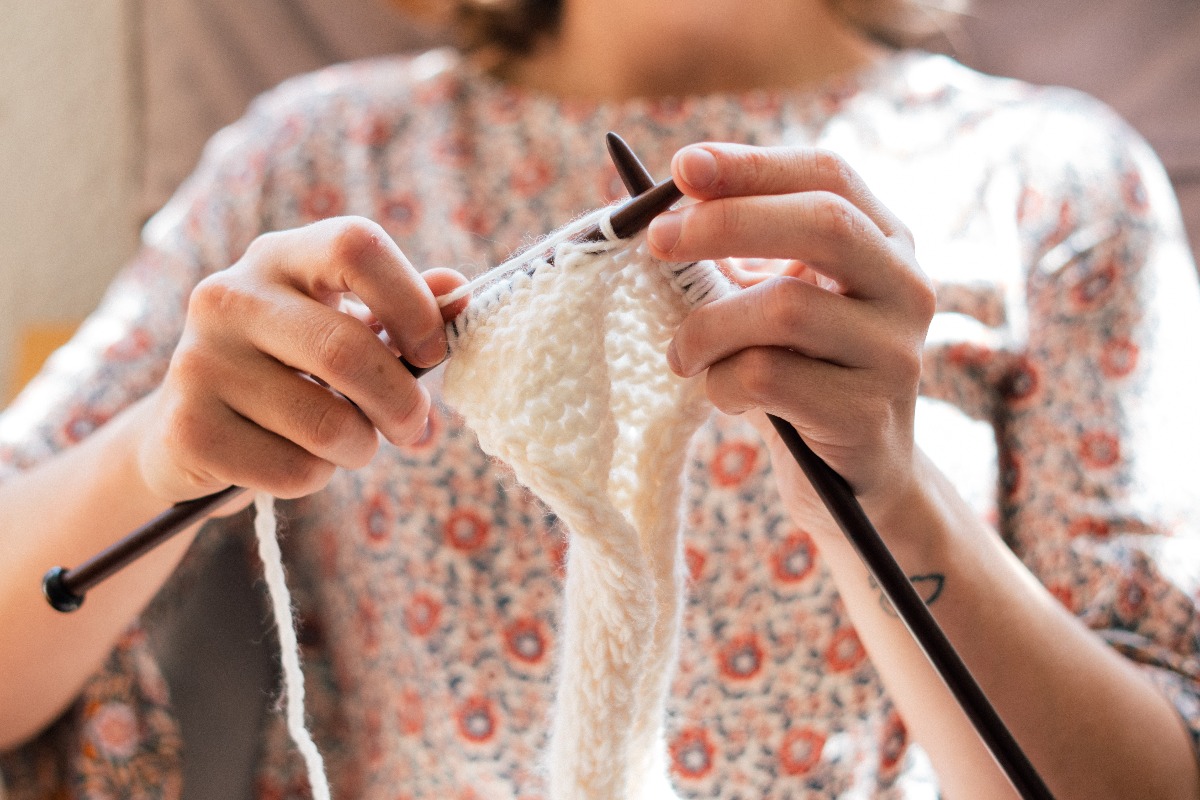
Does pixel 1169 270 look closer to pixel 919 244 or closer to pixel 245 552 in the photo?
pixel 919 244

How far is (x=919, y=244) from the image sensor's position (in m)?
0.75

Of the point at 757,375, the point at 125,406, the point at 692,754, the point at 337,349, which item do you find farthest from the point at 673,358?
the point at 125,406

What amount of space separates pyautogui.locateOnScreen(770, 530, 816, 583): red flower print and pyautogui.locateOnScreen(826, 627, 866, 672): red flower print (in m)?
0.05

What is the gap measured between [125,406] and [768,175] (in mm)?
529

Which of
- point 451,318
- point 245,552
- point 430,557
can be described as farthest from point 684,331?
point 245,552

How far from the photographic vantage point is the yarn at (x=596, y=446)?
424mm

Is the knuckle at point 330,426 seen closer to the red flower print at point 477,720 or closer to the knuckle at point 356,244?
the knuckle at point 356,244

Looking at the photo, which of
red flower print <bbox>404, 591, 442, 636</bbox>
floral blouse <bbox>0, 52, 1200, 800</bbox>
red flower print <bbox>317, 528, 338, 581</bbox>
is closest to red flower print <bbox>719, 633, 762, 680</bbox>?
floral blouse <bbox>0, 52, 1200, 800</bbox>

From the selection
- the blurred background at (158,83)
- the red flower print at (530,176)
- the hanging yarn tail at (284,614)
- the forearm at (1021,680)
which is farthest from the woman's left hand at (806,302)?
the blurred background at (158,83)

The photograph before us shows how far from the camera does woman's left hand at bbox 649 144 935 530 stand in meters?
0.38

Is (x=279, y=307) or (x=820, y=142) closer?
(x=279, y=307)

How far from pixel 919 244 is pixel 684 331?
0.42 metres

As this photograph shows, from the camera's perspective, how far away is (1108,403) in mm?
666

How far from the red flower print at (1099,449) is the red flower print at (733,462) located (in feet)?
0.75
